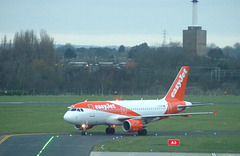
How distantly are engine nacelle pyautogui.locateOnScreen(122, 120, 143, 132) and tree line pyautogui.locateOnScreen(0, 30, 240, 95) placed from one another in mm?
→ 56497

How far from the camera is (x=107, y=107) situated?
146 ft

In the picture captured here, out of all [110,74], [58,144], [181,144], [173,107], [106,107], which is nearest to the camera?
[181,144]

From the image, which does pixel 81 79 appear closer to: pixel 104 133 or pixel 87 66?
pixel 87 66

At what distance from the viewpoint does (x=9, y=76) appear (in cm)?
11700

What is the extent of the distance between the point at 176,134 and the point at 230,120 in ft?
46.0

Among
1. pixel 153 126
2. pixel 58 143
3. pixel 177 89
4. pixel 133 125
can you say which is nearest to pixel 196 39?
pixel 153 126

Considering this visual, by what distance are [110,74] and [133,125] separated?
7514cm

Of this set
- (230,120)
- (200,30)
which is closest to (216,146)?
(230,120)

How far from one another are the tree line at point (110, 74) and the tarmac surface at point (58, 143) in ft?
188

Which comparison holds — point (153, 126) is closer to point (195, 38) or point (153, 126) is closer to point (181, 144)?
point (181, 144)

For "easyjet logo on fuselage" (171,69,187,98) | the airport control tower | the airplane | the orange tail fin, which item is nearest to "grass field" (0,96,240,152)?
the airplane

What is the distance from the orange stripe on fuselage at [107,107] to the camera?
4381 centimetres

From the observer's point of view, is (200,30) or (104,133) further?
(200,30)

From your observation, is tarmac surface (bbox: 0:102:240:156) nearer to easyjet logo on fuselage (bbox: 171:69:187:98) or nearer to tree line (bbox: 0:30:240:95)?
easyjet logo on fuselage (bbox: 171:69:187:98)
